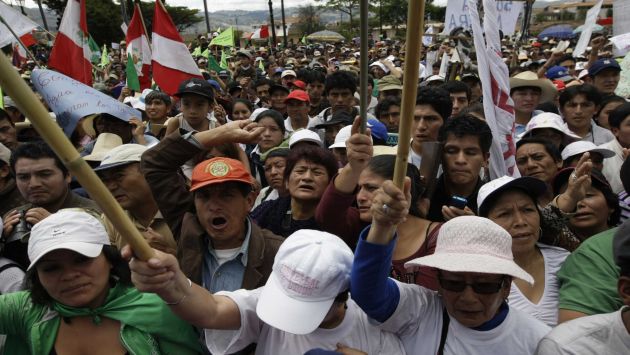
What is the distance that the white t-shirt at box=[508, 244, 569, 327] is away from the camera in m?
1.93

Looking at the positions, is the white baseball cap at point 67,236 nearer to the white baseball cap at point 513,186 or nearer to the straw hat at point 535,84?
the white baseball cap at point 513,186

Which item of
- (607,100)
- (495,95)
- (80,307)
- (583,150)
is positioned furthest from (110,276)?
(607,100)

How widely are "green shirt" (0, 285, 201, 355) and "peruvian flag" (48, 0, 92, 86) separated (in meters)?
3.73

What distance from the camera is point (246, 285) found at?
212 cm

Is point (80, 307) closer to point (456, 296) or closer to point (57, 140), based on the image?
point (57, 140)

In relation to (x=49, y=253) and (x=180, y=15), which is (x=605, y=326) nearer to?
(x=49, y=253)

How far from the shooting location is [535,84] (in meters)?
4.91

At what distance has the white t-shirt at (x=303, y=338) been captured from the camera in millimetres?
1729

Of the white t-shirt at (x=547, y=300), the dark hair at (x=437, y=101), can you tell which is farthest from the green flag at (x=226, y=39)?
the white t-shirt at (x=547, y=300)

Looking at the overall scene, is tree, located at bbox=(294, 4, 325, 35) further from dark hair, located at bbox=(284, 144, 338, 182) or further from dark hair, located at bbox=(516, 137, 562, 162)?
dark hair, located at bbox=(284, 144, 338, 182)

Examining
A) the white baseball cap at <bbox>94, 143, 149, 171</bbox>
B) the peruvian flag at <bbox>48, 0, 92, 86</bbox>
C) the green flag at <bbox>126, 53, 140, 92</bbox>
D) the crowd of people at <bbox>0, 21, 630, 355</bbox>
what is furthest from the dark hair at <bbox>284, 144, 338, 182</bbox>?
the green flag at <bbox>126, 53, 140, 92</bbox>

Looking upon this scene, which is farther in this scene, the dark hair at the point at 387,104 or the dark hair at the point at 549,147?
the dark hair at the point at 387,104

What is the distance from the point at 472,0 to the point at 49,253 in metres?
3.15

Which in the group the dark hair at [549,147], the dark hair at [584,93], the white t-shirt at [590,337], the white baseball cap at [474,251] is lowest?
the white t-shirt at [590,337]
